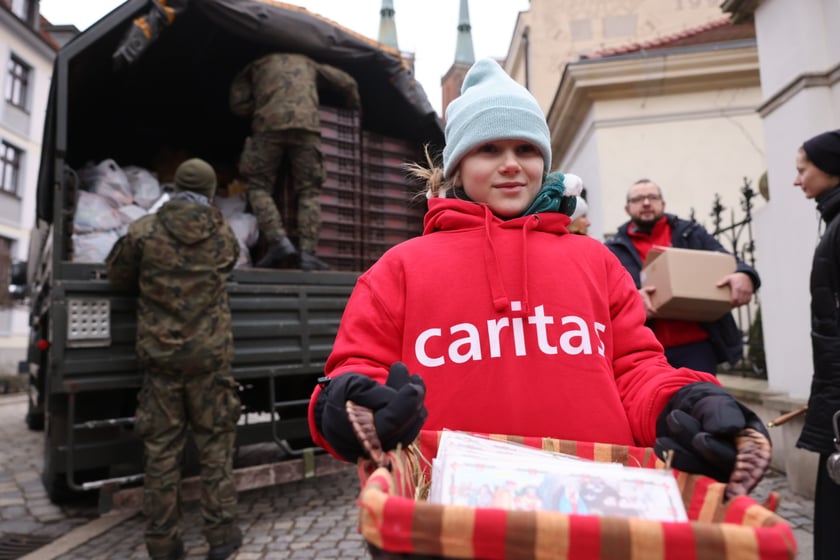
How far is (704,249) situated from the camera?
3.52m

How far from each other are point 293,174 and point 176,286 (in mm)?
1952

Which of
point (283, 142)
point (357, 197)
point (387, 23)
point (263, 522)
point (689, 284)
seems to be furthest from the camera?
point (387, 23)

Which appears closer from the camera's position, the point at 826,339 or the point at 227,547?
the point at 826,339

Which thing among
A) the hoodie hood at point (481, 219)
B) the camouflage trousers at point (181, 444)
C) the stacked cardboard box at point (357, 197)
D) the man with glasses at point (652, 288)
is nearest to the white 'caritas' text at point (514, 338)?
the hoodie hood at point (481, 219)

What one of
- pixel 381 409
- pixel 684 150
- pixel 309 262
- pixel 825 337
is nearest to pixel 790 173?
pixel 825 337

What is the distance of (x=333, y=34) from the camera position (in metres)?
5.05

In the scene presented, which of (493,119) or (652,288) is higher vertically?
(493,119)

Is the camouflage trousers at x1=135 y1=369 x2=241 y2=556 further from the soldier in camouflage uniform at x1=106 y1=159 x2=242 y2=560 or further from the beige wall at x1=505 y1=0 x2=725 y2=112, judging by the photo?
the beige wall at x1=505 y1=0 x2=725 y2=112

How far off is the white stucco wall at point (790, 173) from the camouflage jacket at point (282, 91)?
3.57 metres

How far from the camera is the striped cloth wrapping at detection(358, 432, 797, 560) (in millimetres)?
675

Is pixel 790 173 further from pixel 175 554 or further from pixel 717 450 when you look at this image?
pixel 175 554

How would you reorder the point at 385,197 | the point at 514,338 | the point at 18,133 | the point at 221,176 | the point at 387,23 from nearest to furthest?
1. the point at 514,338
2. the point at 385,197
3. the point at 221,176
4. the point at 18,133
5. the point at 387,23

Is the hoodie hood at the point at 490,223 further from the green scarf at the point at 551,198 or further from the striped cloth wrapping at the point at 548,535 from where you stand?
the striped cloth wrapping at the point at 548,535

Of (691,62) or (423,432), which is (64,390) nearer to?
(423,432)
